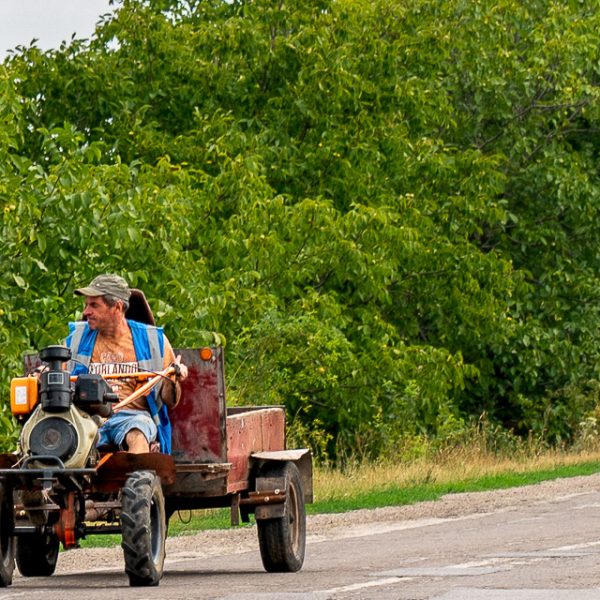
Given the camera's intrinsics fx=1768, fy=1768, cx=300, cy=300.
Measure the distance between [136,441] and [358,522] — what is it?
6.36 metres

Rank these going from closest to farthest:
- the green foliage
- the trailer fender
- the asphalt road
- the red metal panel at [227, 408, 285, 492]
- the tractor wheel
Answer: the asphalt road, the tractor wheel, the red metal panel at [227, 408, 285, 492], the trailer fender, the green foliage

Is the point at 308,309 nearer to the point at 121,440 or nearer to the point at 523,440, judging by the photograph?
the point at 523,440

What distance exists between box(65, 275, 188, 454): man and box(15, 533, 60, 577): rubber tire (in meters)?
1.21

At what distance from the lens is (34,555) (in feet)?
37.0

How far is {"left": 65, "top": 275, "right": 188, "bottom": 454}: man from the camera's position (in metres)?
10.5

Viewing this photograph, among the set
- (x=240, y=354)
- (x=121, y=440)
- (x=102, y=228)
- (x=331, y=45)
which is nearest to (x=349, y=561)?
(x=121, y=440)

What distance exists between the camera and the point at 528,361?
31.7 meters

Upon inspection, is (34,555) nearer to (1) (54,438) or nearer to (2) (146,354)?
(2) (146,354)

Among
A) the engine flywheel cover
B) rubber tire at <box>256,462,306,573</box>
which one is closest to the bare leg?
the engine flywheel cover

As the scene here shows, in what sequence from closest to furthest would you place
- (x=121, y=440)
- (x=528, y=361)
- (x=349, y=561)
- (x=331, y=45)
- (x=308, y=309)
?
(x=121, y=440), (x=349, y=561), (x=308, y=309), (x=331, y=45), (x=528, y=361)

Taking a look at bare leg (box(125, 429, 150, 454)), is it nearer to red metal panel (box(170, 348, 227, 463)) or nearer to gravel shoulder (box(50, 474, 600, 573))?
red metal panel (box(170, 348, 227, 463))

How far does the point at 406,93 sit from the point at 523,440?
24.5 ft

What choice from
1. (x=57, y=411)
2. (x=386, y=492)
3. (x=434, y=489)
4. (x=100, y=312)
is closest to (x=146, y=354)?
(x=100, y=312)

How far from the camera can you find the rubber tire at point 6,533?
9977mm
